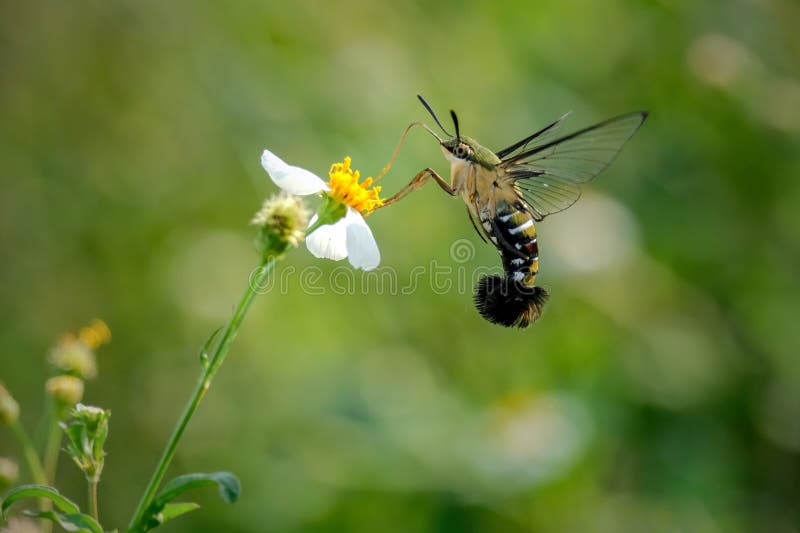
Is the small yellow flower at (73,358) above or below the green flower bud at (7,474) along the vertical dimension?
above

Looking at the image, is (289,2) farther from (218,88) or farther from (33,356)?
(33,356)

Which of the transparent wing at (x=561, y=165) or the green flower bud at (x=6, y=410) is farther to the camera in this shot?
the transparent wing at (x=561, y=165)

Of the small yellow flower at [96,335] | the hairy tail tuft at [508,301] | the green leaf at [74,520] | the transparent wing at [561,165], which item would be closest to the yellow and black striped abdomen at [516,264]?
the hairy tail tuft at [508,301]

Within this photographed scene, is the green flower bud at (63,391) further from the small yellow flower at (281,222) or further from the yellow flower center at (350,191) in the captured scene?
the yellow flower center at (350,191)

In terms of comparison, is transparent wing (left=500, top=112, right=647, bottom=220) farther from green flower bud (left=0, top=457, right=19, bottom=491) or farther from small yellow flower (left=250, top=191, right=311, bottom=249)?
green flower bud (left=0, top=457, right=19, bottom=491)

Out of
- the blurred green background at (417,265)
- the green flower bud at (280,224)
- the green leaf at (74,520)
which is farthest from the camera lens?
the blurred green background at (417,265)

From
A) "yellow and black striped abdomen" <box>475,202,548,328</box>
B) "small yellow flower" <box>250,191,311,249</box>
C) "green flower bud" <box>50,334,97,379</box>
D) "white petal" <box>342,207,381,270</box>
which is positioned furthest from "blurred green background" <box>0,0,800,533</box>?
"small yellow flower" <box>250,191,311,249</box>

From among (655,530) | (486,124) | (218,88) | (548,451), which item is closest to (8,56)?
(218,88)
